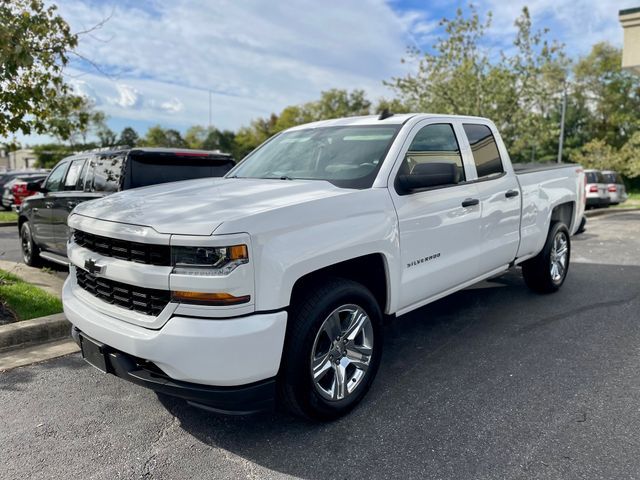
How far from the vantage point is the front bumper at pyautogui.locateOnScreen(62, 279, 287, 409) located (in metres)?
2.54

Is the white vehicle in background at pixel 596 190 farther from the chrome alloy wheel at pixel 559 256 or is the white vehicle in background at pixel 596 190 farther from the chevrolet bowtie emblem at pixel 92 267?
the chevrolet bowtie emblem at pixel 92 267

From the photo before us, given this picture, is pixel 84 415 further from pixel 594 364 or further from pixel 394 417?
pixel 594 364

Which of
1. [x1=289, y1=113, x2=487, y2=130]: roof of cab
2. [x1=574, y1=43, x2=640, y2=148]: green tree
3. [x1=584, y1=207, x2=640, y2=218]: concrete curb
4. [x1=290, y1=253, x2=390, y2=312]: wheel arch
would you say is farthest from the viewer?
[x1=574, y1=43, x2=640, y2=148]: green tree

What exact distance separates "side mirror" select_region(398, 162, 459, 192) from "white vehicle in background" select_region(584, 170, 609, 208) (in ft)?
60.1

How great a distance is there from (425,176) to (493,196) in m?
1.40

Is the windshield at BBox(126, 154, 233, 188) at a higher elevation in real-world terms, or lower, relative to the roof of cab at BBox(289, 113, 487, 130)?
lower

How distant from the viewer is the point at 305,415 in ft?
9.87

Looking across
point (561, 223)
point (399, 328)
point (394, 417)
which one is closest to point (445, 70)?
point (561, 223)

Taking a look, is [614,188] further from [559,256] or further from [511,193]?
[511,193]

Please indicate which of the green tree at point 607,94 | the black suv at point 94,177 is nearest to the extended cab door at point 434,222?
the black suv at point 94,177

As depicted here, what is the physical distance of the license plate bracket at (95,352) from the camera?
2.89 metres

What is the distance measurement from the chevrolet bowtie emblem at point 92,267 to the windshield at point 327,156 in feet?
5.12

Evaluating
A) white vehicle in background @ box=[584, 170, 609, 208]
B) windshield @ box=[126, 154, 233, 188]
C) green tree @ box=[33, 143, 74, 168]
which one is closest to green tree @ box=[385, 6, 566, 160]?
white vehicle in background @ box=[584, 170, 609, 208]

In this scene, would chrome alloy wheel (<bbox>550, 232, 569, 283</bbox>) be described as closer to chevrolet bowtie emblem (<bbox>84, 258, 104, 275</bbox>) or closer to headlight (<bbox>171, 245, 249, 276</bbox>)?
headlight (<bbox>171, 245, 249, 276</bbox>)
